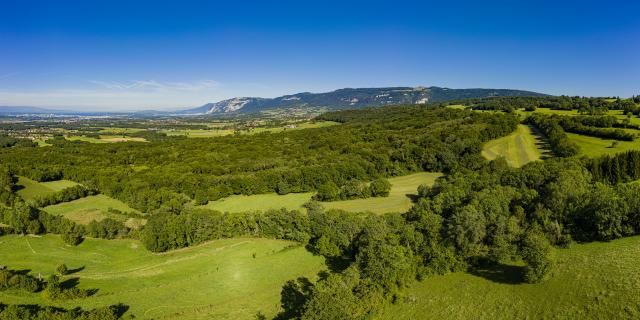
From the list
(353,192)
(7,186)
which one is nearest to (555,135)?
(353,192)

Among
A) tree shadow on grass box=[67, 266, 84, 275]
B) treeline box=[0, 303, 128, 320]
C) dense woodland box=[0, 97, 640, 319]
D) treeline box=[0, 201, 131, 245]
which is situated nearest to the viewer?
treeline box=[0, 303, 128, 320]

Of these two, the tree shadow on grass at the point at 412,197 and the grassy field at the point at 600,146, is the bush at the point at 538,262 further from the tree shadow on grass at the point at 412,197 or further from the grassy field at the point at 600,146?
the grassy field at the point at 600,146

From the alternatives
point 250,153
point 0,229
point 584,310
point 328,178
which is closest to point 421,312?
point 584,310

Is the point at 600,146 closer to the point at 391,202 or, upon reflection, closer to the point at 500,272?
the point at 391,202

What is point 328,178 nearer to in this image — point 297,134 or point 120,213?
point 120,213

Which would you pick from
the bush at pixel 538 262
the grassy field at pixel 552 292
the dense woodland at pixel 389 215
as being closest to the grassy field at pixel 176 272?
the dense woodland at pixel 389 215

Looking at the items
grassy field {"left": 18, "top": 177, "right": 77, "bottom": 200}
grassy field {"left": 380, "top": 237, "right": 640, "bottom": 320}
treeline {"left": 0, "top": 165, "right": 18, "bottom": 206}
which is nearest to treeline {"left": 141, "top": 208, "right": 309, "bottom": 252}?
grassy field {"left": 380, "top": 237, "right": 640, "bottom": 320}

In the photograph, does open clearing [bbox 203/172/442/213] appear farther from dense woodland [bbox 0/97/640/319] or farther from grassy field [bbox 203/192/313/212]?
dense woodland [bbox 0/97/640/319]
